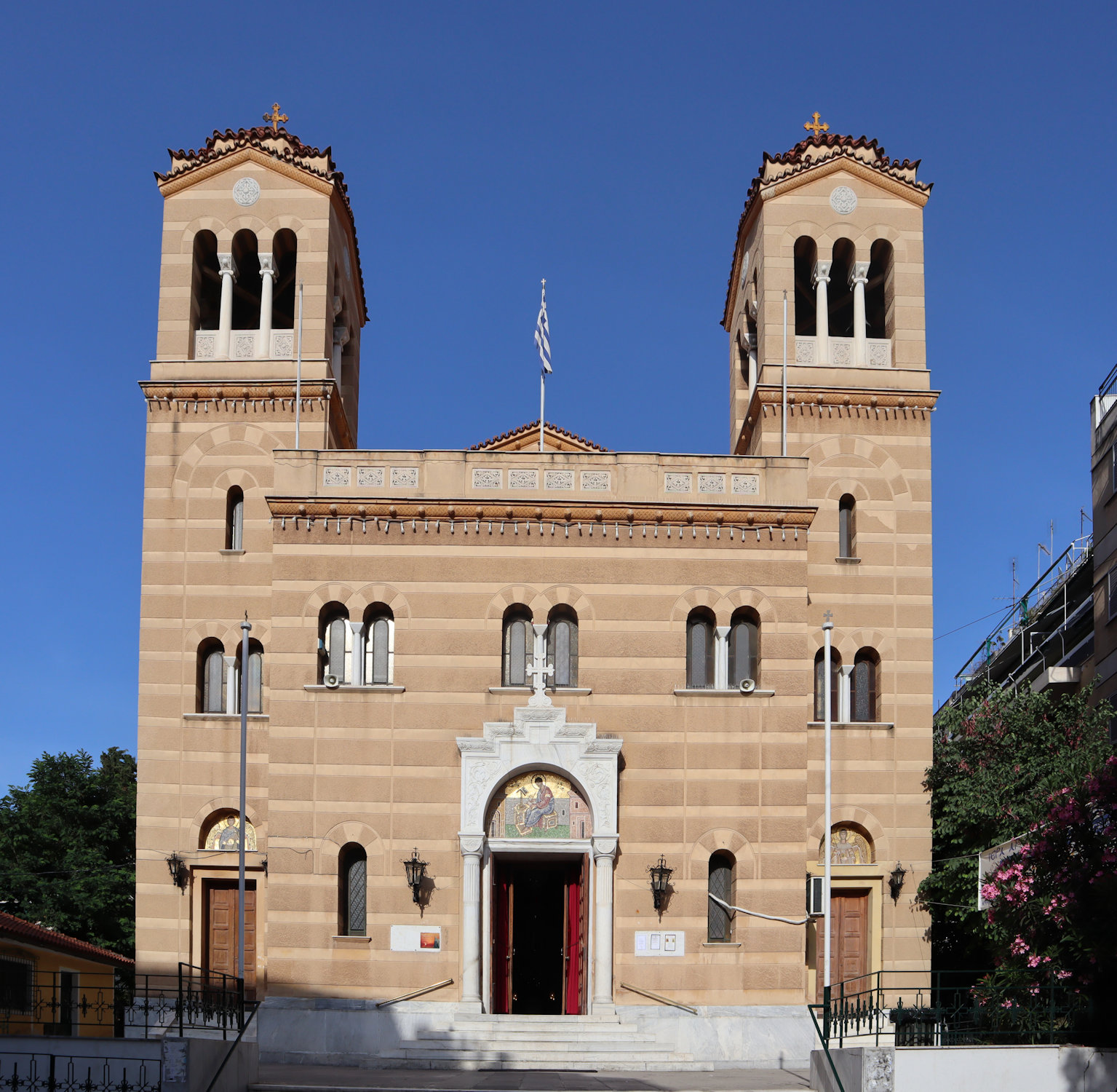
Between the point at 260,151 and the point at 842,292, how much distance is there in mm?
14382

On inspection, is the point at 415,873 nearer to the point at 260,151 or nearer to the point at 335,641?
the point at 335,641

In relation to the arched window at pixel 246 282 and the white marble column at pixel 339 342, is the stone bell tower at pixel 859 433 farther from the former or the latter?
the arched window at pixel 246 282

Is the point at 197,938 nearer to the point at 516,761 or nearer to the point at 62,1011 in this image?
the point at 62,1011

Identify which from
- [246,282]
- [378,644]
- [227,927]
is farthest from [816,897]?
[246,282]

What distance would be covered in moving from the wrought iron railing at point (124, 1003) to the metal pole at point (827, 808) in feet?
34.8

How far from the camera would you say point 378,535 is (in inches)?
1300

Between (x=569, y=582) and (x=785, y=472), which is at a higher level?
(x=785, y=472)

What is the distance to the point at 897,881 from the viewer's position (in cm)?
3450

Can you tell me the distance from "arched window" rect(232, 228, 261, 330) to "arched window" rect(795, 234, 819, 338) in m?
12.9

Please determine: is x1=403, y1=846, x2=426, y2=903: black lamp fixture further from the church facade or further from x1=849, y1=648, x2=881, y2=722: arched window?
x1=849, y1=648, x2=881, y2=722: arched window

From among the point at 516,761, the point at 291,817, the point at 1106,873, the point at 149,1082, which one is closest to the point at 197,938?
the point at 291,817

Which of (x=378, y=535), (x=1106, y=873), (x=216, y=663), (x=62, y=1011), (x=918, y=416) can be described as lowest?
(x=62, y=1011)

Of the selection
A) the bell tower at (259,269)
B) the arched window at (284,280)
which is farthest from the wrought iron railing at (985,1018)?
the arched window at (284,280)

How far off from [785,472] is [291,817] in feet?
40.0
